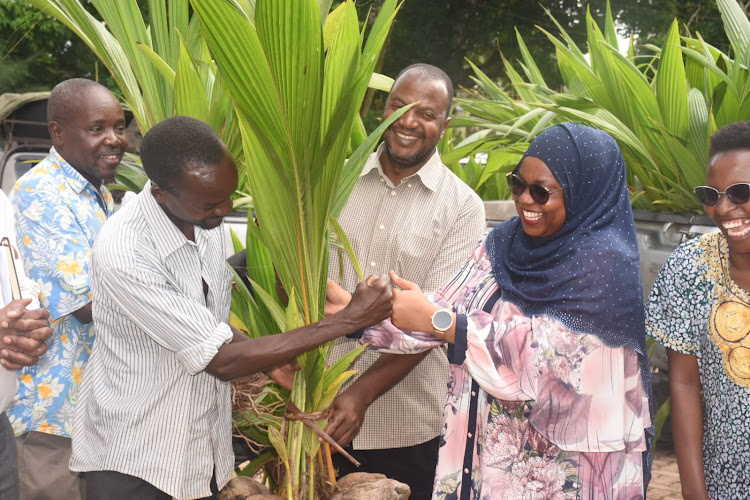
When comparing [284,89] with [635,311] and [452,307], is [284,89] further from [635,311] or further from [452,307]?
[635,311]

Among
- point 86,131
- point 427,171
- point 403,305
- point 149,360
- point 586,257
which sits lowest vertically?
point 149,360

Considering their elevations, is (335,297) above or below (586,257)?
below

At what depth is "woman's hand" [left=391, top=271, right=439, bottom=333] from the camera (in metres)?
2.27

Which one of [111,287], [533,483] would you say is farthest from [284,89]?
[533,483]

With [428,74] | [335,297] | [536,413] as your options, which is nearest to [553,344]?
[536,413]

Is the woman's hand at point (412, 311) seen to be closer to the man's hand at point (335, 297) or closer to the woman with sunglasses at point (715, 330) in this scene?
the man's hand at point (335, 297)

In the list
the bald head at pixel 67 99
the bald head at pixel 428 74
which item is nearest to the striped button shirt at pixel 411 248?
the bald head at pixel 428 74

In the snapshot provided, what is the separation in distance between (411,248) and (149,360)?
1.03 metres

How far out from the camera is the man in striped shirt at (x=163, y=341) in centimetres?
207

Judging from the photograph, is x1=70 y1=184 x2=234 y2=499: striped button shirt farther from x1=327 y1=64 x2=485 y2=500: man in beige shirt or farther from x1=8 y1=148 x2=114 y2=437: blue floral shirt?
x1=327 y1=64 x2=485 y2=500: man in beige shirt

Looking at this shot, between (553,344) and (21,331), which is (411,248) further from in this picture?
(21,331)

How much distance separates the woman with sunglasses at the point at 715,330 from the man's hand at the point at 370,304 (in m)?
0.72

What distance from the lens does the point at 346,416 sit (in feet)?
8.09

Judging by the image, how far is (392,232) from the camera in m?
2.86
